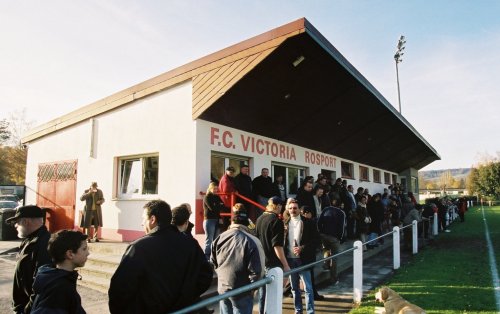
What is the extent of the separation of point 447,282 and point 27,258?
7.82 meters

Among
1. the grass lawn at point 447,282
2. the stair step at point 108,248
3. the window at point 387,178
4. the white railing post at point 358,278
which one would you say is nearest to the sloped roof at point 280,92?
the stair step at point 108,248

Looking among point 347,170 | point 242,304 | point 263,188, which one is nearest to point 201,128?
point 263,188

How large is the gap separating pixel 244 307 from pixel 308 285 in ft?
5.46

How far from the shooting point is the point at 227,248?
A: 3977mm

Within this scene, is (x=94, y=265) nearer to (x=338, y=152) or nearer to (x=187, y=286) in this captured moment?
(x=187, y=286)

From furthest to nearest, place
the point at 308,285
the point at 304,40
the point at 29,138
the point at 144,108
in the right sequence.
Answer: the point at 29,138
the point at 144,108
the point at 304,40
the point at 308,285

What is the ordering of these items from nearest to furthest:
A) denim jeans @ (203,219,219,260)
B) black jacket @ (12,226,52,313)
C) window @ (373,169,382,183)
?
black jacket @ (12,226,52,313), denim jeans @ (203,219,219,260), window @ (373,169,382,183)

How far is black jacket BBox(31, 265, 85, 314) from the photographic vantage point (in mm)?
2139

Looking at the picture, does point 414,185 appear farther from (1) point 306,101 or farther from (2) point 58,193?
(2) point 58,193

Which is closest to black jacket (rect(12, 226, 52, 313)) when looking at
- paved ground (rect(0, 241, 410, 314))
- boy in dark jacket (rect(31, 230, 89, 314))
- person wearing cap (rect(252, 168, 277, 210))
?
boy in dark jacket (rect(31, 230, 89, 314))

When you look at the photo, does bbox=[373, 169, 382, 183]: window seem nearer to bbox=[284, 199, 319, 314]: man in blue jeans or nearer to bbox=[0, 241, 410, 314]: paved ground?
bbox=[0, 241, 410, 314]: paved ground

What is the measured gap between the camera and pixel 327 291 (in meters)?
6.92

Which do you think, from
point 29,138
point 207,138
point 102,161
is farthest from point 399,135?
point 29,138

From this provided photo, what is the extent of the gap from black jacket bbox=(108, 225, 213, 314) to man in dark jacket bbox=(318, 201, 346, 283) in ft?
17.8
